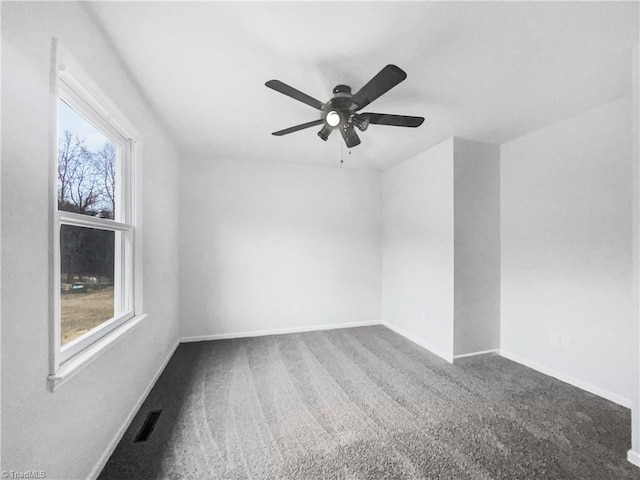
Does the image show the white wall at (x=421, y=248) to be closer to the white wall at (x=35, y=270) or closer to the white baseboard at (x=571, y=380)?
the white baseboard at (x=571, y=380)

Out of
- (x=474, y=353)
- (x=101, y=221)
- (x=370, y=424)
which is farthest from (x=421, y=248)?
(x=101, y=221)

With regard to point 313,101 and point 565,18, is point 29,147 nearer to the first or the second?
point 313,101

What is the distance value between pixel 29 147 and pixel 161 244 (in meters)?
1.77

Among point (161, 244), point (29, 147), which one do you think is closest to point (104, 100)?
point (29, 147)

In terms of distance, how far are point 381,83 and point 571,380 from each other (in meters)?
3.12

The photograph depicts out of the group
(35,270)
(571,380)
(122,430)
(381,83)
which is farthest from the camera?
(571,380)

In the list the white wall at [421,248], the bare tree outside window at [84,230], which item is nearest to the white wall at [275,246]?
the white wall at [421,248]

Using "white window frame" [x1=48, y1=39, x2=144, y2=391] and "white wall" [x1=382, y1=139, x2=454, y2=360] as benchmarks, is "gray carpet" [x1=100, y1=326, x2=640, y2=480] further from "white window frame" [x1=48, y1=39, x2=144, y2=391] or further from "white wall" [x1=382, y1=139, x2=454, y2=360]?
"white window frame" [x1=48, y1=39, x2=144, y2=391]

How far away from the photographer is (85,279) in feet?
4.97

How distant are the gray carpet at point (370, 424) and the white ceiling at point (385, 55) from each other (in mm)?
2478

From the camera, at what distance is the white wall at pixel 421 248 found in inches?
116

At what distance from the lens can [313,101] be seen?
165cm

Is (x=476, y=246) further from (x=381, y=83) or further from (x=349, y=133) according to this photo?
(x=381, y=83)

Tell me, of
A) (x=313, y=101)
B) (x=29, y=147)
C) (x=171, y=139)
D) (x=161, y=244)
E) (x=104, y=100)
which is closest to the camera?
(x=29, y=147)
